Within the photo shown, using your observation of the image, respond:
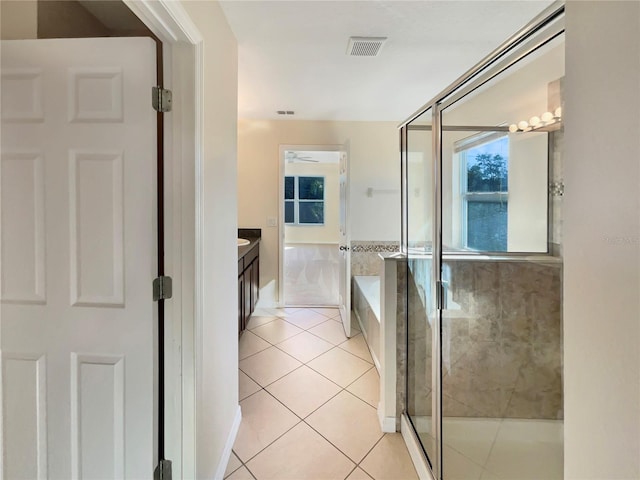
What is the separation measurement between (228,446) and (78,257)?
4.18ft

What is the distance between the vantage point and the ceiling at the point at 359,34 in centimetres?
159

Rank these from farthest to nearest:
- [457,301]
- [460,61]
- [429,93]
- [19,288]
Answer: [429,93] → [460,61] → [457,301] → [19,288]

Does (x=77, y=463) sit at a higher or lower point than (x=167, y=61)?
lower

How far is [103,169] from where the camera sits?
3.56ft

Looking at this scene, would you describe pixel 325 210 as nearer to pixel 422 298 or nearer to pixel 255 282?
pixel 255 282

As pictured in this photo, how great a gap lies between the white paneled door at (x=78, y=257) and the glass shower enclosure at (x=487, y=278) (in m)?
1.36

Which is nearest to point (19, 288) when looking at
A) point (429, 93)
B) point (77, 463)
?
point (77, 463)

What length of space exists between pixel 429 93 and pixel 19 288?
10.9 ft

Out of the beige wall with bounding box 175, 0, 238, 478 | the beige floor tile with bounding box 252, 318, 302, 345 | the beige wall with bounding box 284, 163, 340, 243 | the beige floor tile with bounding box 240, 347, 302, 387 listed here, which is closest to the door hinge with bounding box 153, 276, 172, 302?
the beige wall with bounding box 175, 0, 238, 478

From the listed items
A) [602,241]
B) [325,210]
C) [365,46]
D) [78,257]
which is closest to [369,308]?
[365,46]

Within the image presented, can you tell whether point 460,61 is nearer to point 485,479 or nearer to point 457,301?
point 457,301

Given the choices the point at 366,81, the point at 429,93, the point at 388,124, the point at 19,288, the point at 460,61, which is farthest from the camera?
the point at 388,124

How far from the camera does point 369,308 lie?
295 centimetres

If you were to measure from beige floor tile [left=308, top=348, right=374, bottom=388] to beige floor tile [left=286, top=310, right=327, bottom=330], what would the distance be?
70 cm
